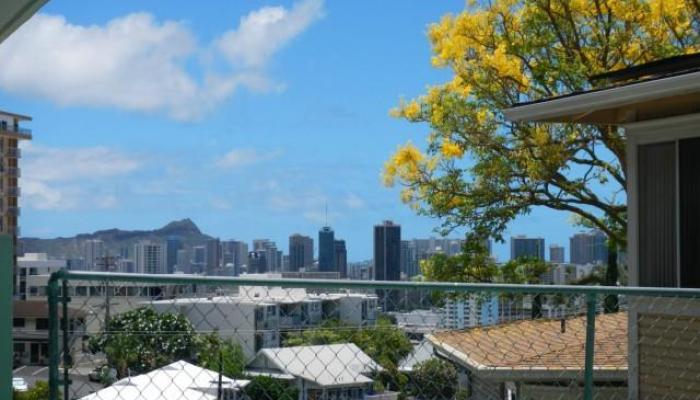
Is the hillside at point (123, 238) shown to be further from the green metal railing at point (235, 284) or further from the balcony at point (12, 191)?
the green metal railing at point (235, 284)

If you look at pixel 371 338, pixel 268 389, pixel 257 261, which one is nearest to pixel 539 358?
pixel 371 338

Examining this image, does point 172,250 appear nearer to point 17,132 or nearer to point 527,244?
point 17,132

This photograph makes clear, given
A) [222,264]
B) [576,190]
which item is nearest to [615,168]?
[576,190]

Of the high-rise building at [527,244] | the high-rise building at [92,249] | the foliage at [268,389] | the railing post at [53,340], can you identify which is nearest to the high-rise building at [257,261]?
the high-rise building at [92,249]

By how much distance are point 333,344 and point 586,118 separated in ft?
22.7

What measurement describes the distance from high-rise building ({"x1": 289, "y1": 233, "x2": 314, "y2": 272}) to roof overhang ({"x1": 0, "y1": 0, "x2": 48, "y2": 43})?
3459 inches

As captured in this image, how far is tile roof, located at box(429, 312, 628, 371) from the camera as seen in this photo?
367 inches

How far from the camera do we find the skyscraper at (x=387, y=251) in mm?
54241

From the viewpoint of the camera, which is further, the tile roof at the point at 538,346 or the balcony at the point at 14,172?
the balcony at the point at 14,172

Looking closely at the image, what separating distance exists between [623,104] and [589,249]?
20.2 m

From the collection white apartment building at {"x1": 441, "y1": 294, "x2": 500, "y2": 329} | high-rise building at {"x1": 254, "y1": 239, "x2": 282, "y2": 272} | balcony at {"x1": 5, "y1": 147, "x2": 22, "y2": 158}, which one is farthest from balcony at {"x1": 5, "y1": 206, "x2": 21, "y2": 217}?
white apartment building at {"x1": 441, "y1": 294, "x2": 500, "y2": 329}

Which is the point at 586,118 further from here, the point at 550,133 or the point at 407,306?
the point at 550,133

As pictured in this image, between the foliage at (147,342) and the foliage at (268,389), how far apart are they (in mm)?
448

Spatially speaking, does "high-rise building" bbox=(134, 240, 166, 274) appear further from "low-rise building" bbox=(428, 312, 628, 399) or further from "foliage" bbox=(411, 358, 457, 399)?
"foliage" bbox=(411, 358, 457, 399)
